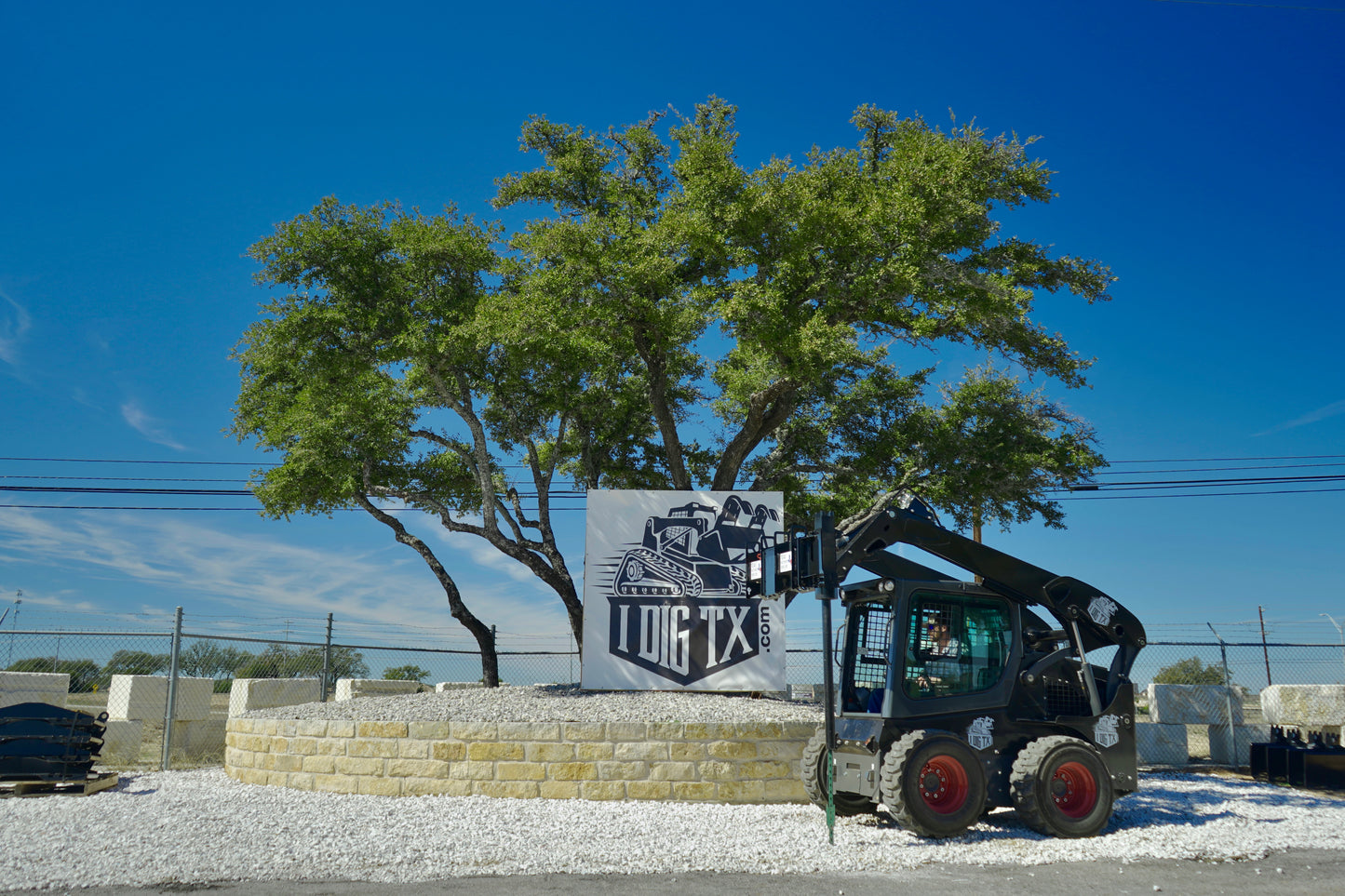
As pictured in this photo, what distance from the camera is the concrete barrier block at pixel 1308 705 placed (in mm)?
16312

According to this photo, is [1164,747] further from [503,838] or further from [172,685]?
[172,685]

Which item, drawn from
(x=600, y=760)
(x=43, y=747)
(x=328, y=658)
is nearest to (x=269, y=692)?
(x=328, y=658)

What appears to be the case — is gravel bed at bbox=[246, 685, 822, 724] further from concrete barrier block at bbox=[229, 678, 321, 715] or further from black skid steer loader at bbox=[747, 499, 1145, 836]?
concrete barrier block at bbox=[229, 678, 321, 715]

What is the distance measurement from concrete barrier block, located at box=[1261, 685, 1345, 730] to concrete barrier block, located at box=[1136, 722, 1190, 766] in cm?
207

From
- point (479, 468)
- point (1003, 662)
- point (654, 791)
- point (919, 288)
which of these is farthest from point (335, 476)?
point (1003, 662)

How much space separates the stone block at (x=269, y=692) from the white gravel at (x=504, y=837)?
14.7 ft

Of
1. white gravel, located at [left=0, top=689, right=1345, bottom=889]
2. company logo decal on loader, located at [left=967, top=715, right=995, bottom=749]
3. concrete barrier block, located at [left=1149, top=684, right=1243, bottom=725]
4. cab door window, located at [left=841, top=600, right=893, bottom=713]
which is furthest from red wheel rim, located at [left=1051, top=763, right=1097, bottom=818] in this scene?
concrete barrier block, located at [left=1149, top=684, right=1243, bottom=725]

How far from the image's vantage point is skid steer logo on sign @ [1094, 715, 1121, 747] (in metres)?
9.23

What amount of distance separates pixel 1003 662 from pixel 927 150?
864 cm

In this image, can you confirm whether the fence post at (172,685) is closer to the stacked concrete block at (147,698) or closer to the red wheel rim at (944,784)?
the stacked concrete block at (147,698)

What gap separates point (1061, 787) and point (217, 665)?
74.9 ft

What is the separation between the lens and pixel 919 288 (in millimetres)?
14016

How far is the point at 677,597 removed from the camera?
12.7 metres

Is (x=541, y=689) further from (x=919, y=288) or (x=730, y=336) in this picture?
(x=919, y=288)
